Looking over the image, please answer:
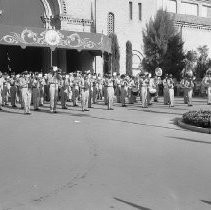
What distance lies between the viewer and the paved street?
666cm

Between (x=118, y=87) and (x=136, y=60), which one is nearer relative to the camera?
(x=118, y=87)

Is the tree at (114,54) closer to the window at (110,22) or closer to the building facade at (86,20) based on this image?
the building facade at (86,20)

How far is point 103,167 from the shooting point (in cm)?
888

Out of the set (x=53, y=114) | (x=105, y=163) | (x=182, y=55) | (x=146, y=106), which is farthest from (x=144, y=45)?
(x=105, y=163)

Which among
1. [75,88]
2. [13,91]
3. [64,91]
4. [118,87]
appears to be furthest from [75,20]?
[64,91]

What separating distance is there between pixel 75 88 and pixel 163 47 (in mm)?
15172

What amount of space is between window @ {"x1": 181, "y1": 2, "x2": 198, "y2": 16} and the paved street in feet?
124

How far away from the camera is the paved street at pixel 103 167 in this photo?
666 centimetres

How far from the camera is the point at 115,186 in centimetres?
744

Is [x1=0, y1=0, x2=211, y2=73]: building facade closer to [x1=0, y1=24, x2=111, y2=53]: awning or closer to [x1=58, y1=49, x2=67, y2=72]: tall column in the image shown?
[x1=58, y1=49, x2=67, y2=72]: tall column

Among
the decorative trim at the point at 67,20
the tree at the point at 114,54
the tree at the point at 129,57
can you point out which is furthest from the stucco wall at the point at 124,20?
the decorative trim at the point at 67,20

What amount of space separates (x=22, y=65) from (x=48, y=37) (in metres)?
8.30

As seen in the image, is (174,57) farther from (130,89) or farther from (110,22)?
(130,89)

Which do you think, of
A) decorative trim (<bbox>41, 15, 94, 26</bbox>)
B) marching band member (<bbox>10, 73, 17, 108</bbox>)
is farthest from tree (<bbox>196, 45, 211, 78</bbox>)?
marching band member (<bbox>10, 73, 17, 108</bbox>)
